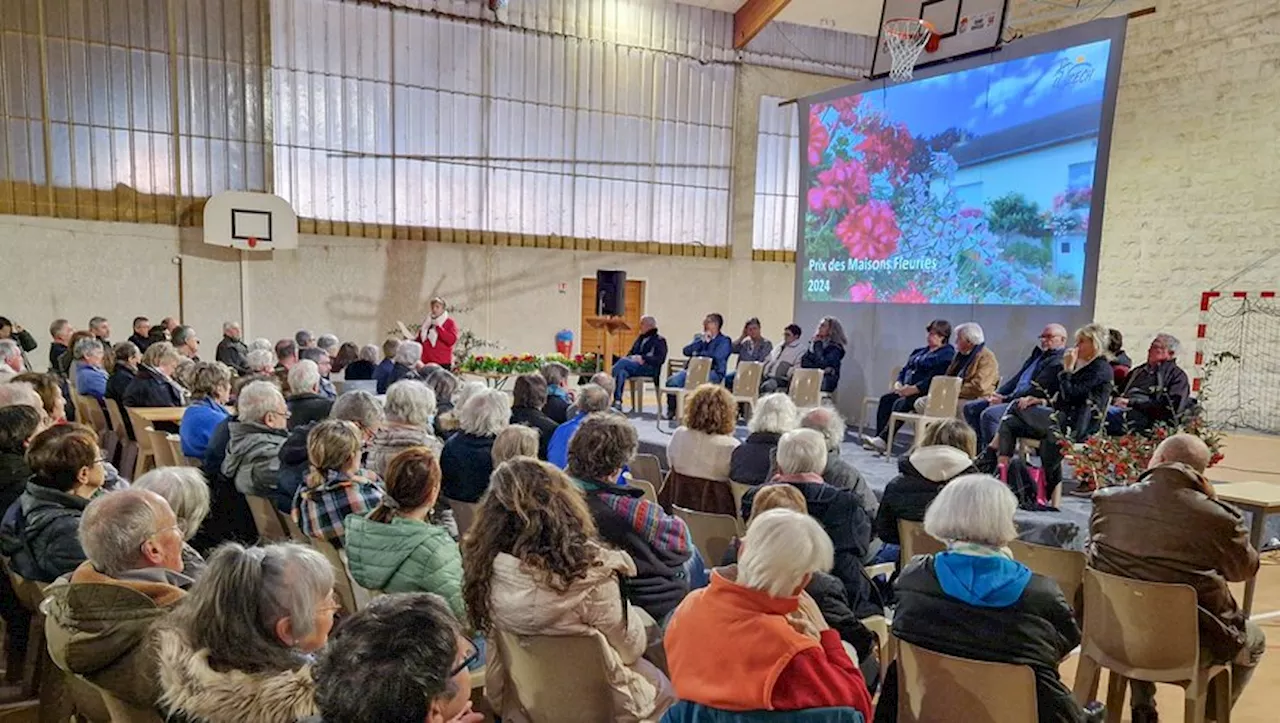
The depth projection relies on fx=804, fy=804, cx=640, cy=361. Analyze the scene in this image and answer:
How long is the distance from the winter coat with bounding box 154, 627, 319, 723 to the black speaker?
11.3 meters

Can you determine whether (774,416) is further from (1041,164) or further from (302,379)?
(1041,164)

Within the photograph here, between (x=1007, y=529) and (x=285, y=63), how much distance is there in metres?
11.5

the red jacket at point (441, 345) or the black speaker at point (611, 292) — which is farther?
the black speaker at point (611, 292)

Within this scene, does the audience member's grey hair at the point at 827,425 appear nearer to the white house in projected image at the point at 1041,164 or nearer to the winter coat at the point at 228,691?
the winter coat at the point at 228,691

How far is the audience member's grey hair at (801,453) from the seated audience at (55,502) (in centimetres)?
228

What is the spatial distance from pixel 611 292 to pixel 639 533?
1036 centimetres

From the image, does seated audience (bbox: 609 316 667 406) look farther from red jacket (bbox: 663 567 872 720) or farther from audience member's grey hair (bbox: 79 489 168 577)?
red jacket (bbox: 663 567 872 720)

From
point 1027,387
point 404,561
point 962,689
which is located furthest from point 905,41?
point 404,561

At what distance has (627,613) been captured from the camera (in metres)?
2.07

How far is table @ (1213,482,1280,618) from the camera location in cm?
343

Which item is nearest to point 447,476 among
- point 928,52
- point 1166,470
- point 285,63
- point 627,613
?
point 627,613

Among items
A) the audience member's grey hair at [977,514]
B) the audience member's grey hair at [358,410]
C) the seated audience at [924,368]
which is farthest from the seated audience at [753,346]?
the audience member's grey hair at [977,514]

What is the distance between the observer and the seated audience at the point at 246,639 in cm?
132

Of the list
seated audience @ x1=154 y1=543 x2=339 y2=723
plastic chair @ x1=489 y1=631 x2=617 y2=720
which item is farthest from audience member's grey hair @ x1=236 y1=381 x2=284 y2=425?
seated audience @ x1=154 y1=543 x2=339 y2=723
